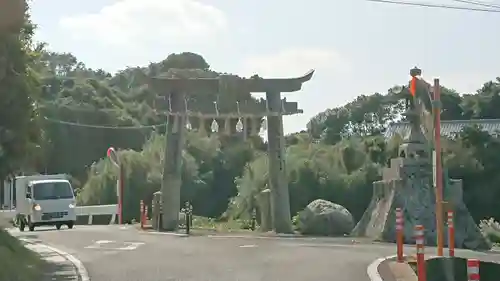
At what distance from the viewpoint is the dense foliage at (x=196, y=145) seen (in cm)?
1995

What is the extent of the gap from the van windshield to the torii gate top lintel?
7074mm

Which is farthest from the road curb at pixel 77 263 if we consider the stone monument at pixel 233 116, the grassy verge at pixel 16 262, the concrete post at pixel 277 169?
the concrete post at pixel 277 169

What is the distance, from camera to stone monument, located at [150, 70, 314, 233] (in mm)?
32781

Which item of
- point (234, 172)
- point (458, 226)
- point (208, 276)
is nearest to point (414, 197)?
point (458, 226)

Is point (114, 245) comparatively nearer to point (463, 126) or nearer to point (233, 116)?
point (233, 116)

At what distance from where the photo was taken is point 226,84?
107ft

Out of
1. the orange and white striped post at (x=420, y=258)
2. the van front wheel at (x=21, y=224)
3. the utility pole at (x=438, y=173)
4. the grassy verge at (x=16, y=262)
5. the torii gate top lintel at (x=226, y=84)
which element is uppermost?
the torii gate top lintel at (x=226, y=84)

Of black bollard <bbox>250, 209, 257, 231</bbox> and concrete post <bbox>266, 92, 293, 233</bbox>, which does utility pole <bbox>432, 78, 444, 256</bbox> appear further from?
black bollard <bbox>250, 209, 257, 231</bbox>

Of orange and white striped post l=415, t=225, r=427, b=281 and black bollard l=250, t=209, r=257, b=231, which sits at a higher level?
orange and white striped post l=415, t=225, r=427, b=281

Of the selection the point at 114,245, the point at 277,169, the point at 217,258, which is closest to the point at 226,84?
the point at 277,169

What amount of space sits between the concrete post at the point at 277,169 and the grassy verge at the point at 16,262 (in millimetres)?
14557

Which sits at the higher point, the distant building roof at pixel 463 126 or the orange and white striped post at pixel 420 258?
the distant building roof at pixel 463 126

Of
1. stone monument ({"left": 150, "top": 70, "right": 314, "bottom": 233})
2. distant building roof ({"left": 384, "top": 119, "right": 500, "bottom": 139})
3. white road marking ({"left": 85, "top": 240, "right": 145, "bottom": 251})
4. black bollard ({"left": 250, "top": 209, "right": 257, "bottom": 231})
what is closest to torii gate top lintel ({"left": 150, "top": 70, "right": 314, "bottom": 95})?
stone monument ({"left": 150, "top": 70, "right": 314, "bottom": 233})

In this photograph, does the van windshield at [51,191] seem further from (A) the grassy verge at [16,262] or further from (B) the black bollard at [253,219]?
(A) the grassy verge at [16,262]
